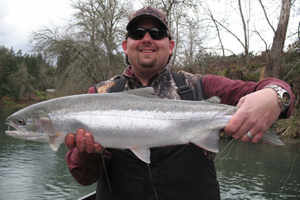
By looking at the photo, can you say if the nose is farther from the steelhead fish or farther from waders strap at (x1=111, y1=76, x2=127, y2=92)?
the steelhead fish

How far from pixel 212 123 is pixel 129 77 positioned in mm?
1297

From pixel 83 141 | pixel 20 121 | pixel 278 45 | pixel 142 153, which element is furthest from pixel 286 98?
pixel 278 45

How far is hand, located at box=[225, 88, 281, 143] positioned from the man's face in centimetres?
129

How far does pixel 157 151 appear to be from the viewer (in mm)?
2977

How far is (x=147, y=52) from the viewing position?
3365 mm

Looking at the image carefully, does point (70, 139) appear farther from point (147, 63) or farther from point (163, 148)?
point (147, 63)

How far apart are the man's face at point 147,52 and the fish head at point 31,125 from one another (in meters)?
1.32

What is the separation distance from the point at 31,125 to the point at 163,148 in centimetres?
151

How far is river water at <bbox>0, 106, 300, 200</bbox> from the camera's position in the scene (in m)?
9.28

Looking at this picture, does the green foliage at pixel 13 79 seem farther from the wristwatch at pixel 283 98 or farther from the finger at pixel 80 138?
the wristwatch at pixel 283 98

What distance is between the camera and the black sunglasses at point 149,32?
11.2ft

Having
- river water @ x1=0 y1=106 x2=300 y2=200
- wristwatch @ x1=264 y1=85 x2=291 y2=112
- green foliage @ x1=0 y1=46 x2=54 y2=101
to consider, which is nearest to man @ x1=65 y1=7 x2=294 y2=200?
wristwatch @ x1=264 y1=85 x2=291 y2=112

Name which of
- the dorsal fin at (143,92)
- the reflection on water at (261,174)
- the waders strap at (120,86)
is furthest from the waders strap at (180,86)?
the reflection on water at (261,174)

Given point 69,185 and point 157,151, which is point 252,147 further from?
point 157,151
